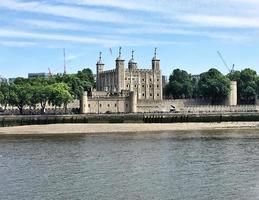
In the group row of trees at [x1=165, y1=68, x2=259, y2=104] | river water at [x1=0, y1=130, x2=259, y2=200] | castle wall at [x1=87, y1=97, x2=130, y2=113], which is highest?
row of trees at [x1=165, y1=68, x2=259, y2=104]

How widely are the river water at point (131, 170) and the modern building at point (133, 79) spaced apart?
89884mm

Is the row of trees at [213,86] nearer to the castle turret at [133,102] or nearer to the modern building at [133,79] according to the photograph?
the modern building at [133,79]

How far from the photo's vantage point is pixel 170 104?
14188cm

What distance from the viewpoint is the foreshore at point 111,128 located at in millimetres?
94562

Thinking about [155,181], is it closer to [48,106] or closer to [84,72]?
[48,106]

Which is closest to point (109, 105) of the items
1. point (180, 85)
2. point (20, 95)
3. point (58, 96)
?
point (58, 96)

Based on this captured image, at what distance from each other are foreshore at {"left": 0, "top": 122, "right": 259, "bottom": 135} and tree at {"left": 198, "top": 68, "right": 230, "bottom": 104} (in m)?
38.0

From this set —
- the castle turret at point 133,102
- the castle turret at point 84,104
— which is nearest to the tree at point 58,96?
the castle turret at point 84,104

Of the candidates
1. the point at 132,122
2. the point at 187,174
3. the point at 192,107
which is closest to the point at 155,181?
the point at 187,174

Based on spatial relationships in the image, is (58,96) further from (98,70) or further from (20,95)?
(98,70)

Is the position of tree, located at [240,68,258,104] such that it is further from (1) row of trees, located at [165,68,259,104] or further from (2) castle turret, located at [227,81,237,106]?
(2) castle turret, located at [227,81,237,106]

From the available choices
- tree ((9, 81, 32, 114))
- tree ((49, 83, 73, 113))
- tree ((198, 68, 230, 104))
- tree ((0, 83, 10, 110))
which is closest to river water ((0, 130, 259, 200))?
tree ((49, 83, 73, 113))

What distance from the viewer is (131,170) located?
4591cm

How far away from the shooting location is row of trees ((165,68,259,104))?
149250mm
